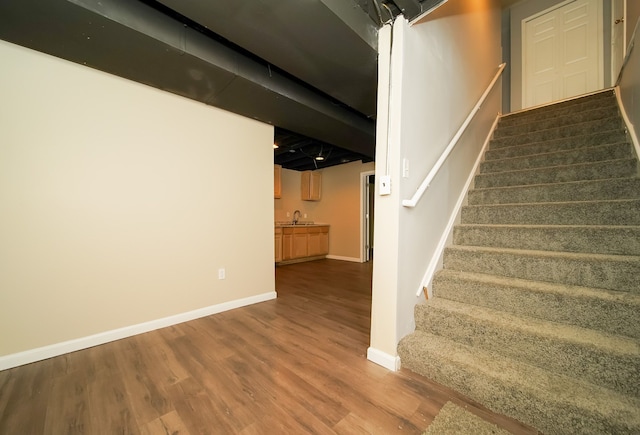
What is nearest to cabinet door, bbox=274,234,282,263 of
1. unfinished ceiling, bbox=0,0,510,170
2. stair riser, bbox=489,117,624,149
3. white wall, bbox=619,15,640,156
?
unfinished ceiling, bbox=0,0,510,170

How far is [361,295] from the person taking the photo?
327 cm

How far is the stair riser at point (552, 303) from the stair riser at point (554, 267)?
0.12 meters

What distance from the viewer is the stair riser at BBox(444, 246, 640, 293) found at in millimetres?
1391

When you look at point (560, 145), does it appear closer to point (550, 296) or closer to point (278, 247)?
point (550, 296)

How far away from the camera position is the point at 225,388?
1476 millimetres

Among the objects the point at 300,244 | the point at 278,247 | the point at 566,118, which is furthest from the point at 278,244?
the point at 566,118

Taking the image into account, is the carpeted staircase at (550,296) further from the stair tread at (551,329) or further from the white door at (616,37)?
the white door at (616,37)

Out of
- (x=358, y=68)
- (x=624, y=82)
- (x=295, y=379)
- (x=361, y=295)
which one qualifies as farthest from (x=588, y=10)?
(x=295, y=379)

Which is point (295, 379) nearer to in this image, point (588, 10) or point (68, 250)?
point (68, 250)

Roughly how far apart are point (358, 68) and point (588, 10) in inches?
179

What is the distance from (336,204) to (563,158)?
14.1ft

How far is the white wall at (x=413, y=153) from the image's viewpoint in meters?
1.64

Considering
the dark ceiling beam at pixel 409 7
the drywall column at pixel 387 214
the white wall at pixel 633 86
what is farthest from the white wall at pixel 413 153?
the white wall at pixel 633 86

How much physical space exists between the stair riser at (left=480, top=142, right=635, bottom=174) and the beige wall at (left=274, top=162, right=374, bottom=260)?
9.73 feet
